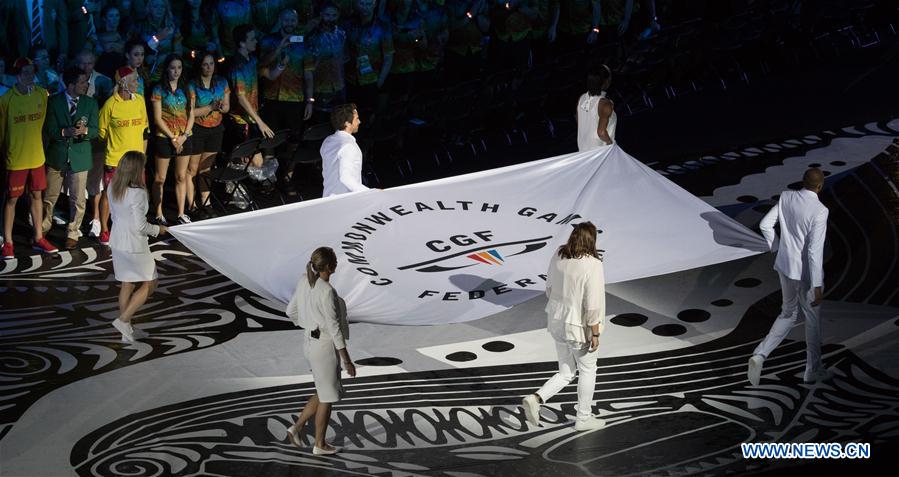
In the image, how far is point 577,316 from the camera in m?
8.86

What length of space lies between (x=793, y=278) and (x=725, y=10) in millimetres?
9977

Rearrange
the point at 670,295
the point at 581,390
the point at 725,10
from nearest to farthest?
the point at 581,390, the point at 670,295, the point at 725,10

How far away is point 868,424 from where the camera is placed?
911cm

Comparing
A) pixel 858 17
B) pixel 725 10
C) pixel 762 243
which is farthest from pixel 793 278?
pixel 858 17

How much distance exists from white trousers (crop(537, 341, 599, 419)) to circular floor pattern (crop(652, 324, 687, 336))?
1.69 meters

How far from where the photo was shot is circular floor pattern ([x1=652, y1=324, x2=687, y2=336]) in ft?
35.2

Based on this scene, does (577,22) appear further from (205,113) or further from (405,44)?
(205,113)

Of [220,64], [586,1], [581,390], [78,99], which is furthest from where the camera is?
[586,1]

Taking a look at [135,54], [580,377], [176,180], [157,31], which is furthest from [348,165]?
[157,31]

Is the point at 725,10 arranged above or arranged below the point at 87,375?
above

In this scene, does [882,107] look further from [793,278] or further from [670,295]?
[793,278]

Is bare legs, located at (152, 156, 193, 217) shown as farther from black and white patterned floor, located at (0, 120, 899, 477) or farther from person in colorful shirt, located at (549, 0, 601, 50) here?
person in colorful shirt, located at (549, 0, 601, 50)

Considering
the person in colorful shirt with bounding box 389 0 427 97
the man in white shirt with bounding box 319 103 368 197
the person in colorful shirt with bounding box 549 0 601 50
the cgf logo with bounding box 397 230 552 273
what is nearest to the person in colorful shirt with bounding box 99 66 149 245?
the man in white shirt with bounding box 319 103 368 197

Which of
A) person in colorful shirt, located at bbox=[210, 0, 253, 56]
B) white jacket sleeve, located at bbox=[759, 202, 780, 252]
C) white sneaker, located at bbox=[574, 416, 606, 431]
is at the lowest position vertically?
white sneaker, located at bbox=[574, 416, 606, 431]
